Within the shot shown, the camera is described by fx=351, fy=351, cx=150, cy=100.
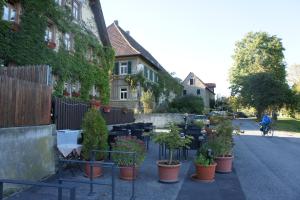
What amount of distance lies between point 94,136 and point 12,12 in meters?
9.68

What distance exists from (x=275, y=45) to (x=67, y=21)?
45.6 m

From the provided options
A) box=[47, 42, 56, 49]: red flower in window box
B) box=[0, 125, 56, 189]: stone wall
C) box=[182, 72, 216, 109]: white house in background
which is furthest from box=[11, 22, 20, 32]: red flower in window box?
box=[182, 72, 216, 109]: white house in background

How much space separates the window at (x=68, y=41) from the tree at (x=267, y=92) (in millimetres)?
32828

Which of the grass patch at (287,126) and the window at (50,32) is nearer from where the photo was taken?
the window at (50,32)

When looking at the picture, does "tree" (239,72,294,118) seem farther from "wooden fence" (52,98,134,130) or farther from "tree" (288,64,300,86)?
"wooden fence" (52,98,134,130)

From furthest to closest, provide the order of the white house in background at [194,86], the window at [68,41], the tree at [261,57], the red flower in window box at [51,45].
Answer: the white house in background at [194,86] → the tree at [261,57] → the window at [68,41] → the red flower in window box at [51,45]

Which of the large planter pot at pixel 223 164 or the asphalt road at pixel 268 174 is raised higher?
the large planter pot at pixel 223 164

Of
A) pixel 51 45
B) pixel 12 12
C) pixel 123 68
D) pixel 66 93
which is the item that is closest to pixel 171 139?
pixel 12 12

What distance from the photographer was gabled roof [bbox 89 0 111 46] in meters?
25.9

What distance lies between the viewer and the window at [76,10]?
22800 mm

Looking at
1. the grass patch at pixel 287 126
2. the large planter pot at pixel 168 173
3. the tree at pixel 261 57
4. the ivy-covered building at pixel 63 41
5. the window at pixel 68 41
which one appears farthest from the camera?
the tree at pixel 261 57

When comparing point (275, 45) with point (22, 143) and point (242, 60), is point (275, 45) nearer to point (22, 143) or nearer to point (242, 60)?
point (242, 60)

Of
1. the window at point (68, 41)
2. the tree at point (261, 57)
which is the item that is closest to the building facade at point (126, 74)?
the window at point (68, 41)

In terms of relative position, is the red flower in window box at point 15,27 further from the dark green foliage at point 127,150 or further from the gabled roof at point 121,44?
the gabled roof at point 121,44
